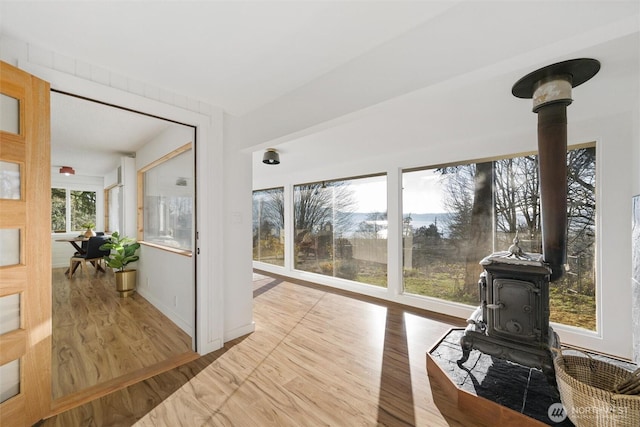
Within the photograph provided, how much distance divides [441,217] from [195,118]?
3.32 metres

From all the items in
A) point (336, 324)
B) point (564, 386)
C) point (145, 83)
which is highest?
point (145, 83)

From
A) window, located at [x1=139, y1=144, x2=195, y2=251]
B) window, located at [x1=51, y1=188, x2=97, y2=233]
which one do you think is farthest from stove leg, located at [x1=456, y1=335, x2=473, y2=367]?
window, located at [x1=51, y1=188, x2=97, y2=233]

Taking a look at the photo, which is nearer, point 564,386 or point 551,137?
point 564,386

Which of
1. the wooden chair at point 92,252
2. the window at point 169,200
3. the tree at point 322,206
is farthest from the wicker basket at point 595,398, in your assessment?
the wooden chair at point 92,252

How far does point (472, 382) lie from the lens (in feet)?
6.07

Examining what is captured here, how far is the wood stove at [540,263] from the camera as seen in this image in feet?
5.44

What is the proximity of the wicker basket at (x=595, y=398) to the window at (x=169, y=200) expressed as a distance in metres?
3.47

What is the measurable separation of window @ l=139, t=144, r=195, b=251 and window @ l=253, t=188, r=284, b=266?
8.67 ft

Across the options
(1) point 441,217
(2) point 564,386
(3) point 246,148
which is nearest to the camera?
(2) point 564,386

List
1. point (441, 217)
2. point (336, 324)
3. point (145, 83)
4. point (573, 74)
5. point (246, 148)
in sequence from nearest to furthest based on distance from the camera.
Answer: point (573, 74)
point (145, 83)
point (246, 148)
point (336, 324)
point (441, 217)

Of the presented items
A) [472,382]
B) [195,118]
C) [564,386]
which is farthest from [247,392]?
[195,118]

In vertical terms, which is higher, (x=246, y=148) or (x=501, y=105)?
(x=501, y=105)

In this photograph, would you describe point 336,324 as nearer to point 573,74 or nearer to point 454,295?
point 454,295

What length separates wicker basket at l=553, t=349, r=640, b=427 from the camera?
115 cm
